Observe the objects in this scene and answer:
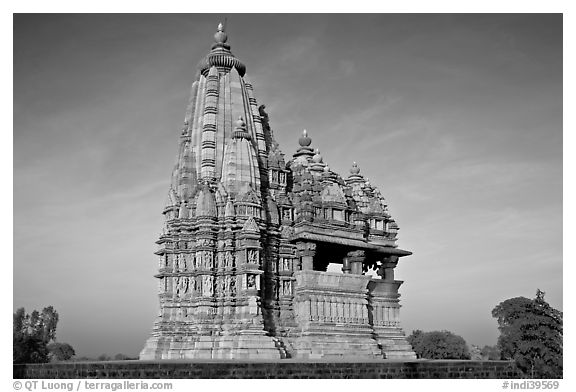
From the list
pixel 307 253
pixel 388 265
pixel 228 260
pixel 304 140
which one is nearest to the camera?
pixel 228 260

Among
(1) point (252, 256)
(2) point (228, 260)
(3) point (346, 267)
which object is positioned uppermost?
(3) point (346, 267)

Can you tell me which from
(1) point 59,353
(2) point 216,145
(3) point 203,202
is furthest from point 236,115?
(1) point 59,353

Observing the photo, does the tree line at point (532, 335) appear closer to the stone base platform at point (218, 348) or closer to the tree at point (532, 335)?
the tree at point (532, 335)

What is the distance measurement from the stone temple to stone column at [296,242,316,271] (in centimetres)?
4

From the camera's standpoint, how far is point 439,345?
49.0 meters

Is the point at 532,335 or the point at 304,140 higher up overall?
the point at 304,140

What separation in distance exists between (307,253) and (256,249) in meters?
2.73

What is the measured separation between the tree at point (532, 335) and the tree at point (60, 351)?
2349 centimetres

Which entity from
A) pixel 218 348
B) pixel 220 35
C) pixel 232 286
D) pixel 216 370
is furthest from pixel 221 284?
pixel 220 35

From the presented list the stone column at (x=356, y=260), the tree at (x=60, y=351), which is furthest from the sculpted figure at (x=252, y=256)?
the tree at (x=60, y=351)

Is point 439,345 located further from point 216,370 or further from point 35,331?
point 216,370

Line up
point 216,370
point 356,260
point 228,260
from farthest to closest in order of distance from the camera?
point 356,260 < point 228,260 < point 216,370

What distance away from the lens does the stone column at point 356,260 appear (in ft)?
102

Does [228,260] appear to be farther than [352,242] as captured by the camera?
No
